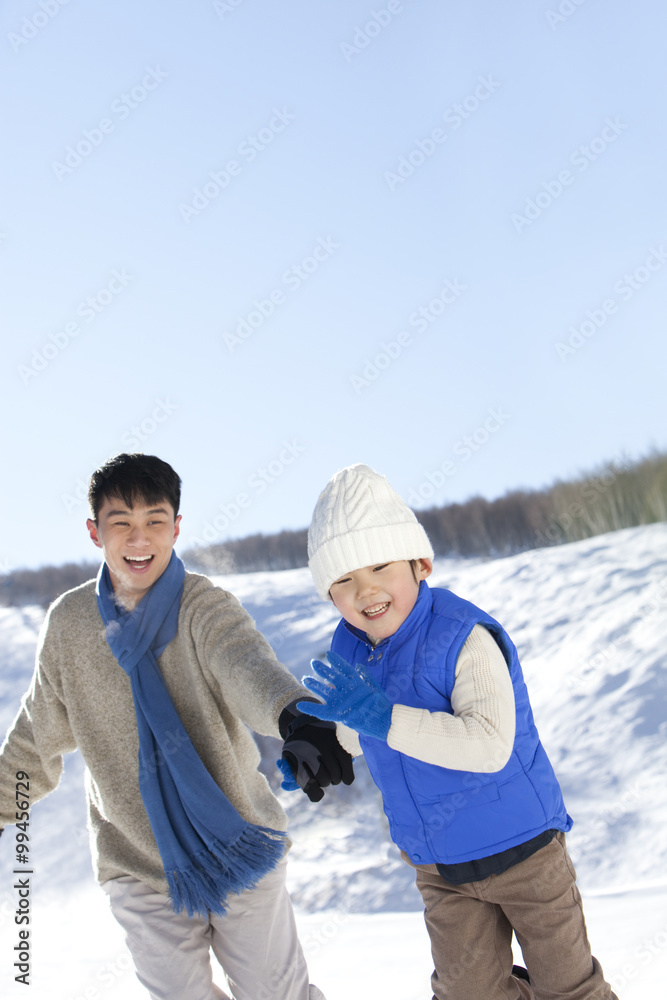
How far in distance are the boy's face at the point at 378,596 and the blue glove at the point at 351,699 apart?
12 cm

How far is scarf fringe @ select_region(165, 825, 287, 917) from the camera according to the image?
1.93 meters

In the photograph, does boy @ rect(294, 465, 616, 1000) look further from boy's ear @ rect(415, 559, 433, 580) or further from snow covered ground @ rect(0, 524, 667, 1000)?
snow covered ground @ rect(0, 524, 667, 1000)

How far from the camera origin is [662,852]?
4703mm

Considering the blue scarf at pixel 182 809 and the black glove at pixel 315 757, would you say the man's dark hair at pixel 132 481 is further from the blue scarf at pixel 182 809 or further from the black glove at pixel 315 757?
the black glove at pixel 315 757

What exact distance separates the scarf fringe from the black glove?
0.48m

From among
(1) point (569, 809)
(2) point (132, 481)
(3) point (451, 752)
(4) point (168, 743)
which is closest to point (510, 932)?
(3) point (451, 752)

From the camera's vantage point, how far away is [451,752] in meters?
1.49

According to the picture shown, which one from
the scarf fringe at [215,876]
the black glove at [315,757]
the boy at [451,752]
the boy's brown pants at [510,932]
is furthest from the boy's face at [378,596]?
the scarf fringe at [215,876]

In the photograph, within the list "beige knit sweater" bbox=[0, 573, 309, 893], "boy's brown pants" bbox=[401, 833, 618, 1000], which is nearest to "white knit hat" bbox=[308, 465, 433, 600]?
"beige knit sweater" bbox=[0, 573, 309, 893]

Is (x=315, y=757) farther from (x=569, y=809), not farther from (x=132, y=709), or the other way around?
(x=569, y=809)

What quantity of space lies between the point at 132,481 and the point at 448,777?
1047mm

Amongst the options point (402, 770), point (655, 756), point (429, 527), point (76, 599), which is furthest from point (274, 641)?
point (402, 770)

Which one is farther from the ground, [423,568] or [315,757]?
[423,568]

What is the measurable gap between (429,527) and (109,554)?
8.65 m
